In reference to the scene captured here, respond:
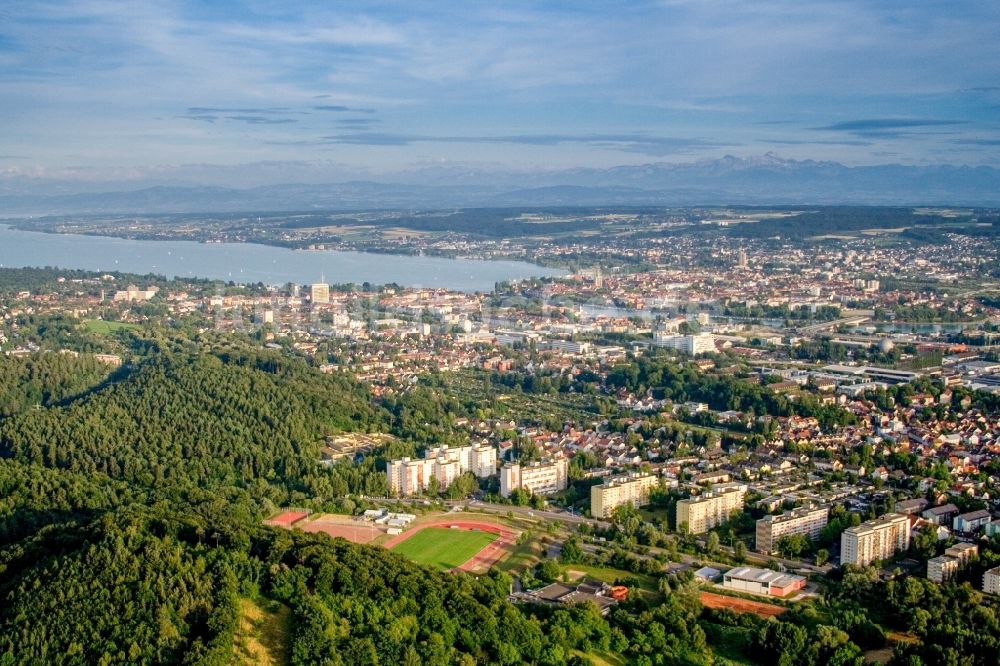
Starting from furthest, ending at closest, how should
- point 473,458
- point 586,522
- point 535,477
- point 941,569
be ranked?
1. point 473,458
2. point 535,477
3. point 586,522
4. point 941,569

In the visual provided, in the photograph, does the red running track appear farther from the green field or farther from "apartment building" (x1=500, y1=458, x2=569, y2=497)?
"apartment building" (x1=500, y1=458, x2=569, y2=497)

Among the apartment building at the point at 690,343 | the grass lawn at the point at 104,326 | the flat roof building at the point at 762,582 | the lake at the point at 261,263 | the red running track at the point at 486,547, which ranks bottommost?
the red running track at the point at 486,547

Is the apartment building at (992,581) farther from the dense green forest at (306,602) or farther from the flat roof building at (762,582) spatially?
the flat roof building at (762,582)

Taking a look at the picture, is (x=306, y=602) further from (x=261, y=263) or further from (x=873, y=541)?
(x=261, y=263)

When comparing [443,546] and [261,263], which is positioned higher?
[261,263]

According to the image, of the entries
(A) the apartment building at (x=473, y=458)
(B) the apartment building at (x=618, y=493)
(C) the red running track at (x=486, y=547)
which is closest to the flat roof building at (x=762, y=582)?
(C) the red running track at (x=486, y=547)

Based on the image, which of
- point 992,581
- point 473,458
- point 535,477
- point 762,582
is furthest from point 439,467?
point 992,581

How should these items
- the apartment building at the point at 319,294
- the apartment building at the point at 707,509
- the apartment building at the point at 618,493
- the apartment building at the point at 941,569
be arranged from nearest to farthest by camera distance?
the apartment building at the point at 941,569 < the apartment building at the point at 707,509 < the apartment building at the point at 618,493 < the apartment building at the point at 319,294
